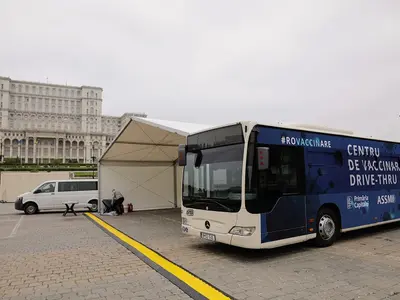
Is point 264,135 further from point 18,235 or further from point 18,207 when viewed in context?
point 18,207

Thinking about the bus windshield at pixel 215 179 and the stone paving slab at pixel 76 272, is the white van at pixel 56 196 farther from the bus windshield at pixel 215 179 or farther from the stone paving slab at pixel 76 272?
the bus windshield at pixel 215 179

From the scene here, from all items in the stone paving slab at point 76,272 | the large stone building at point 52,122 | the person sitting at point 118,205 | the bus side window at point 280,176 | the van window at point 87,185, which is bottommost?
the stone paving slab at point 76,272

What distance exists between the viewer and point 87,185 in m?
17.3

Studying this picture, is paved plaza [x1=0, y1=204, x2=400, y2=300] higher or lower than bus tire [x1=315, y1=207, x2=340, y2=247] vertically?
lower

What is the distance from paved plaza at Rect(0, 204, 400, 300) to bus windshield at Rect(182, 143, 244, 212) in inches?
43.7

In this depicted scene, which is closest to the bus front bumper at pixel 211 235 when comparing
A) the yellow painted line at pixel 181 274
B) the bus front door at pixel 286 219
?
the bus front door at pixel 286 219

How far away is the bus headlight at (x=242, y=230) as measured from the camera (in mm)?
5867

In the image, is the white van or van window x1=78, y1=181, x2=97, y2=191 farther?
van window x1=78, y1=181, x2=97, y2=191

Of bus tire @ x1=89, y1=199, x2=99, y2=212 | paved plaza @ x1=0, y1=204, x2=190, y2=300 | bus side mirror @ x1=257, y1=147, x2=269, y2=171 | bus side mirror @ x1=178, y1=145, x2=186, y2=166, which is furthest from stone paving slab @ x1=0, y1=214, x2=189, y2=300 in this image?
bus tire @ x1=89, y1=199, x2=99, y2=212

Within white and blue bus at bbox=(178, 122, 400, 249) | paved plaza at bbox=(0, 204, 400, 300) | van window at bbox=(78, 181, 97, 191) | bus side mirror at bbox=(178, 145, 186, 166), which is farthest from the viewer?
van window at bbox=(78, 181, 97, 191)

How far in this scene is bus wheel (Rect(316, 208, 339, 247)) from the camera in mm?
7078

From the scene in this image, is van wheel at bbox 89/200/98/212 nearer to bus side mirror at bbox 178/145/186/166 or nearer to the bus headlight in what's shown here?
bus side mirror at bbox 178/145/186/166

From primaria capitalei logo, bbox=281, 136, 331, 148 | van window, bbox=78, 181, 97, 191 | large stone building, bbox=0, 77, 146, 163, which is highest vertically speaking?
large stone building, bbox=0, 77, 146, 163

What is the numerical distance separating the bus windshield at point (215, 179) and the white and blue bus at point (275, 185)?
0.02m
